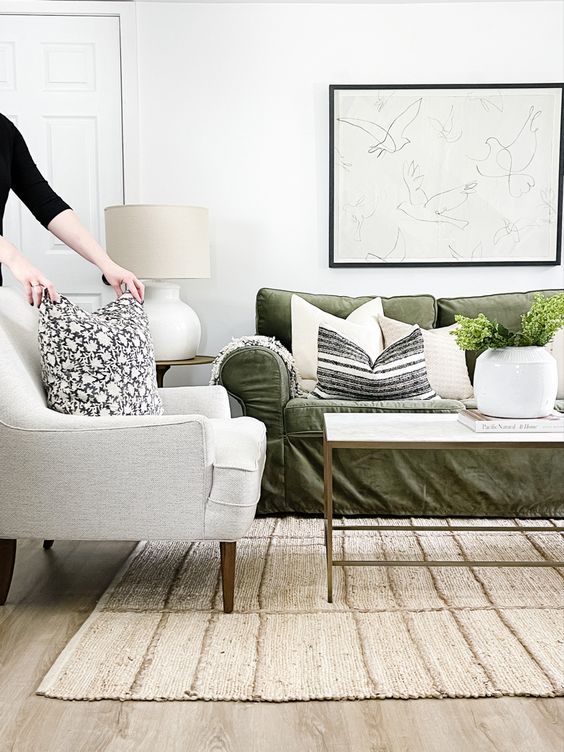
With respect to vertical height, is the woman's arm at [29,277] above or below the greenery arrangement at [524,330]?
above

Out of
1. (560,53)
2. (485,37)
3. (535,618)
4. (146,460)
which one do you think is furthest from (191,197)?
(535,618)

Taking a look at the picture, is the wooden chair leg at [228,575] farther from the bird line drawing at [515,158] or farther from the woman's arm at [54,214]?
the bird line drawing at [515,158]

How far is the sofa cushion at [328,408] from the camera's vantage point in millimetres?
3209

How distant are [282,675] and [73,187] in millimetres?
3012

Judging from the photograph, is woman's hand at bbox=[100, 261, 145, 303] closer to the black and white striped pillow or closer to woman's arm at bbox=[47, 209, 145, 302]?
woman's arm at bbox=[47, 209, 145, 302]

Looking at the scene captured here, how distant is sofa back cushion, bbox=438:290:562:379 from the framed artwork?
0.34 meters

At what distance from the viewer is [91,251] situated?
2736 millimetres

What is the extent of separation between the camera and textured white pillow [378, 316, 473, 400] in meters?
3.63

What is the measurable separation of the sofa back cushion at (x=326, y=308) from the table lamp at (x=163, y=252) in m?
0.33

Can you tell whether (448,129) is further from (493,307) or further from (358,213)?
(493,307)

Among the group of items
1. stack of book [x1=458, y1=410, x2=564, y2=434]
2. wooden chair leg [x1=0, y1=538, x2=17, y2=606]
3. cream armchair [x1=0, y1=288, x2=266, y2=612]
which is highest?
stack of book [x1=458, y1=410, x2=564, y2=434]

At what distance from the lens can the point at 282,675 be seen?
1854 millimetres

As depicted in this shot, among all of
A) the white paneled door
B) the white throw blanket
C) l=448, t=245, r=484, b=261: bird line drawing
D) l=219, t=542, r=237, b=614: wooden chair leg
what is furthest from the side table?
l=219, t=542, r=237, b=614: wooden chair leg

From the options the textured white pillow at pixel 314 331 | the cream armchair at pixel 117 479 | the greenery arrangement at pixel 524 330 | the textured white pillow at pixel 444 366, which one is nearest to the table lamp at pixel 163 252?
the textured white pillow at pixel 314 331
